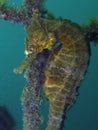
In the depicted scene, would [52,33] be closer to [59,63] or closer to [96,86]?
[59,63]

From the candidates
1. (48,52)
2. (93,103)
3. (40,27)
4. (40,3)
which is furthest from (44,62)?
(93,103)

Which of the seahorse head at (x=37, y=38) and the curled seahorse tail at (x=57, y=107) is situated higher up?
the seahorse head at (x=37, y=38)

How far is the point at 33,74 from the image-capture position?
5043 mm

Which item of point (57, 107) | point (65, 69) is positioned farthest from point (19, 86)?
point (65, 69)

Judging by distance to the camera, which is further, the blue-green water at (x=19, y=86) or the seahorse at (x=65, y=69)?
the blue-green water at (x=19, y=86)

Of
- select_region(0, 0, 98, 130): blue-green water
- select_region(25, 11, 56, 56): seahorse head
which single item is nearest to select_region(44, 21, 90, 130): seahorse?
select_region(25, 11, 56, 56): seahorse head

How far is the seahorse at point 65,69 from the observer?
16.0 feet

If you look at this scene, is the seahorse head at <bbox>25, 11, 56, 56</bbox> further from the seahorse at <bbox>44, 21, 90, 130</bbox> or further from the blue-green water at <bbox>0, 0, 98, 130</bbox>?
the blue-green water at <bbox>0, 0, 98, 130</bbox>

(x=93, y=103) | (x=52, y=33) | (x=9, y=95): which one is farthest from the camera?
(x=93, y=103)

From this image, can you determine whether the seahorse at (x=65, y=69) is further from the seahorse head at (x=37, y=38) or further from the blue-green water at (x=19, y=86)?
the blue-green water at (x=19, y=86)

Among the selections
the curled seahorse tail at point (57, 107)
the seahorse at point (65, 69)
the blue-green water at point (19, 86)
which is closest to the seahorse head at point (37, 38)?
the seahorse at point (65, 69)

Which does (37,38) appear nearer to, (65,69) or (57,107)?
(65,69)

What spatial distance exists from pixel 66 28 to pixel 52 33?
0.64ft

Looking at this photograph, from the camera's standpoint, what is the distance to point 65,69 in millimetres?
4875
